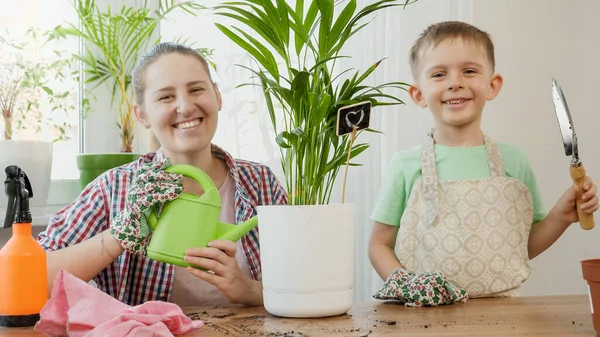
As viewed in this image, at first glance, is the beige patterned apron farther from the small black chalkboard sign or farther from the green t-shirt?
the small black chalkboard sign

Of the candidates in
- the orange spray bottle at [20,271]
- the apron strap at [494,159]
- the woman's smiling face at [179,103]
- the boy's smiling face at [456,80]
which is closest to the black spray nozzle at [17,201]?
the orange spray bottle at [20,271]

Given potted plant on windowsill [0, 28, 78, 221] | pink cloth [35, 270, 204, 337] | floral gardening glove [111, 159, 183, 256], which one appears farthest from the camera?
potted plant on windowsill [0, 28, 78, 221]

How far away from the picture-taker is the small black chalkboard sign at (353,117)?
48.9 inches

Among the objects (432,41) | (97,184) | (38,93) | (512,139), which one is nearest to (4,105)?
(38,93)

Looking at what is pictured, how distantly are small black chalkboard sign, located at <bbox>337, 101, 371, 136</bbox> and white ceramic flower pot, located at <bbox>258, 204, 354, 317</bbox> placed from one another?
0.14m

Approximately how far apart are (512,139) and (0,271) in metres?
1.78

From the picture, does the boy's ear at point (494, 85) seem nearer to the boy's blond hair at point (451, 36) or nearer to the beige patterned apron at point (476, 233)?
the boy's blond hair at point (451, 36)

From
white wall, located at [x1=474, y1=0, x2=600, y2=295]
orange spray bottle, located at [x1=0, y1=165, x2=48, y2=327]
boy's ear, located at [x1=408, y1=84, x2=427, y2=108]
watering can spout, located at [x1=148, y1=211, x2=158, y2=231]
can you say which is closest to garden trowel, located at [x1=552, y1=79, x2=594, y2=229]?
boy's ear, located at [x1=408, y1=84, x2=427, y2=108]

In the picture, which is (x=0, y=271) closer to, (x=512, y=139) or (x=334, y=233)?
(x=334, y=233)

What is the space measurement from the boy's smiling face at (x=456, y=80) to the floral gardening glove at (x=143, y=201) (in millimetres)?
701

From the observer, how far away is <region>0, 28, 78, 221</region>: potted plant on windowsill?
2141 millimetres

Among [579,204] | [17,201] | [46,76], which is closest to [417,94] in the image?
[579,204]

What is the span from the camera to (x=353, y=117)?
1247 millimetres

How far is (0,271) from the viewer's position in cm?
115
